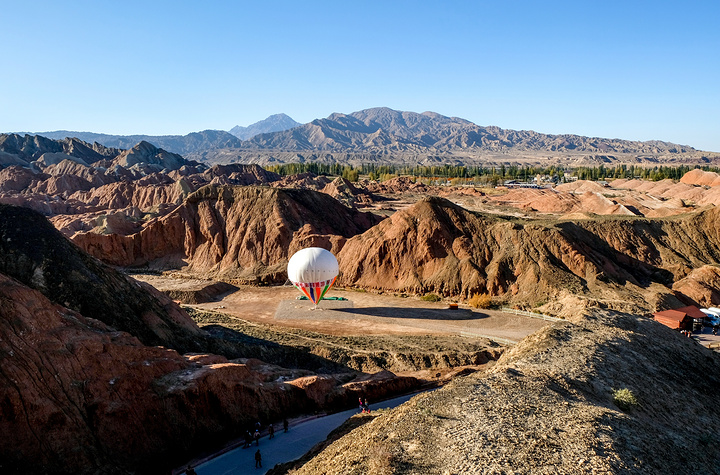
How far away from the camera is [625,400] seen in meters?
19.5

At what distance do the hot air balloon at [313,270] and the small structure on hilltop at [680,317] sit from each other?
27.9 metres

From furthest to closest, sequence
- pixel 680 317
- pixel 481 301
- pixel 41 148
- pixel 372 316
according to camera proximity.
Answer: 1. pixel 41 148
2. pixel 481 301
3. pixel 372 316
4. pixel 680 317

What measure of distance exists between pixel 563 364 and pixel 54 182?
5041 inches

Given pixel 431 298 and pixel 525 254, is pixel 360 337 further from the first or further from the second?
pixel 525 254

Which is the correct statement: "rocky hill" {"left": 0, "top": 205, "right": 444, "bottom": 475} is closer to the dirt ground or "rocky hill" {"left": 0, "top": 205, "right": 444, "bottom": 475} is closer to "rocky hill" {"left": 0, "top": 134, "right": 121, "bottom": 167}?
the dirt ground

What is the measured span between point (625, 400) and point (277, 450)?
15.2m

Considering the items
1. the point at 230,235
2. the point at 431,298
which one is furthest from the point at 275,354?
the point at 230,235

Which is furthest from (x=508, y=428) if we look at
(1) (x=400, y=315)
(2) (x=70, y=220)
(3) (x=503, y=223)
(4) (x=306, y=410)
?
(2) (x=70, y=220)

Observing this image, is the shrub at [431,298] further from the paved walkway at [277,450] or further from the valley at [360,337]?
the paved walkway at [277,450]

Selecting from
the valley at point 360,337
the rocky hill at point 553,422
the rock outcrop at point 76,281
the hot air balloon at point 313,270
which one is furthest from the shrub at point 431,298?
the rock outcrop at point 76,281

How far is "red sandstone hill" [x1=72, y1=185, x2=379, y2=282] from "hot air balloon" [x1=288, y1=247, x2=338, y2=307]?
592 inches

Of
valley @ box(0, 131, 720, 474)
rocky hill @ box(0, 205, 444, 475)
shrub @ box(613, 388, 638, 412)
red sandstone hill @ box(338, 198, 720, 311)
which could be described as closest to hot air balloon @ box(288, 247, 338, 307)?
valley @ box(0, 131, 720, 474)

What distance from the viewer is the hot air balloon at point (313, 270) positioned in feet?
144

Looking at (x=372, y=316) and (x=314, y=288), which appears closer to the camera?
(x=372, y=316)
